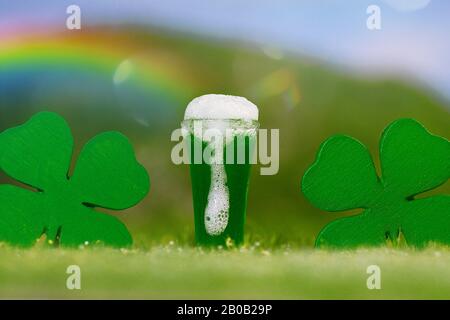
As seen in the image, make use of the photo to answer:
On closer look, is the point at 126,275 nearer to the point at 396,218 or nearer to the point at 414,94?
the point at 396,218

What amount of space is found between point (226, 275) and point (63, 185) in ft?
2.99

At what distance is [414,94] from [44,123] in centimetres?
180

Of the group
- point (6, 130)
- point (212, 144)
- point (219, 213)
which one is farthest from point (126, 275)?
point (6, 130)

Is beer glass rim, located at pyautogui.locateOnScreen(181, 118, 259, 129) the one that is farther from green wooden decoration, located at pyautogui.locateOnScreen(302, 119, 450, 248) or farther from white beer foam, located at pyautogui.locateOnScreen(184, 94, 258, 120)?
green wooden decoration, located at pyautogui.locateOnScreen(302, 119, 450, 248)

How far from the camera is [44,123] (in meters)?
3.27

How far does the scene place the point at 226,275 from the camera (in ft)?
9.76

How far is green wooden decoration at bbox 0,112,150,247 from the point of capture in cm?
323

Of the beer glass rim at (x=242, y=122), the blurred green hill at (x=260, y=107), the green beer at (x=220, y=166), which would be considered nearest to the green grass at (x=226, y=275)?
the green beer at (x=220, y=166)

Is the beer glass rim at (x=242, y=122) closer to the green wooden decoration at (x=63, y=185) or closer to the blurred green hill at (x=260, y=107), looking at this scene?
the blurred green hill at (x=260, y=107)

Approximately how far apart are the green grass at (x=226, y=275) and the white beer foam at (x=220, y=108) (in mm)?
618

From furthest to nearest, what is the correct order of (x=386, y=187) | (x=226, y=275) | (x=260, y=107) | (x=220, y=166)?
(x=260, y=107) → (x=386, y=187) → (x=220, y=166) → (x=226, y=275)

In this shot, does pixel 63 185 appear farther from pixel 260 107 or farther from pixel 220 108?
pixel 260 107

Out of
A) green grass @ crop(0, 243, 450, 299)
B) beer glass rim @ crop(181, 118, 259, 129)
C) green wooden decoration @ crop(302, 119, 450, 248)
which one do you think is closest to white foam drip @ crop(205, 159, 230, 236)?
green grass @ crop(0, 243, 450, 299)

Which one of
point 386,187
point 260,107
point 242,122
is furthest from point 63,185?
point 386,187
